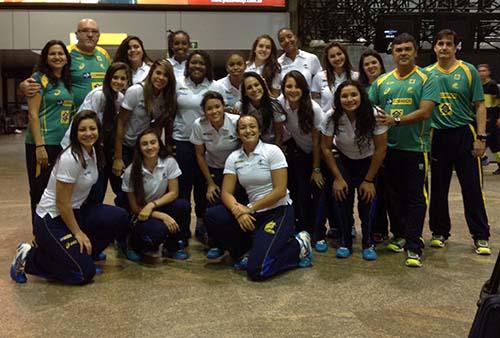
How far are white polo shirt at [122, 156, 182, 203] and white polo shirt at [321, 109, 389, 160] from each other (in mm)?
1139

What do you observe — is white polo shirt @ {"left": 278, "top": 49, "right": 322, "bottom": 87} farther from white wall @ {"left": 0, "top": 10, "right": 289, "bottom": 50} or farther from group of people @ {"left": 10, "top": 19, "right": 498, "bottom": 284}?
white wall @ {"left": 0, "top": 10, "right": 289, "bottom": 50}

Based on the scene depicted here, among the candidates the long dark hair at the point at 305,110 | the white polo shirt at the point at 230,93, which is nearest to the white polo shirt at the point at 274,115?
the long dark hair at the point at 305,110

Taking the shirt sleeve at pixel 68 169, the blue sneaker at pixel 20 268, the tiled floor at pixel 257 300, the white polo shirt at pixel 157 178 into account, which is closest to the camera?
the tiled floor at pixel 257 300

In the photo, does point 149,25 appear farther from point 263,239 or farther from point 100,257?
point 263,239

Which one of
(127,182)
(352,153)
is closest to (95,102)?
(127,182)

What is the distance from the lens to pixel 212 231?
388 centimetres

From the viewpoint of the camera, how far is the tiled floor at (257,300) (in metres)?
2.81

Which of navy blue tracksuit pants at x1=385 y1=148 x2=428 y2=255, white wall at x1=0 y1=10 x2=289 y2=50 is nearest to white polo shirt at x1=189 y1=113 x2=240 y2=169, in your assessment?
navy blue tracksuit pants at x1=385 y1=148 x2=428 y2=255

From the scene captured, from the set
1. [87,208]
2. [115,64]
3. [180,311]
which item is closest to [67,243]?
[87,208]

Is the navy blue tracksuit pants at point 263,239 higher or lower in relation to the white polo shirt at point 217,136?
lower

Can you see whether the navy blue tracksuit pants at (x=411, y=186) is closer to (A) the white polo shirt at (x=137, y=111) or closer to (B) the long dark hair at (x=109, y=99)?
(A) the white polo shirt at (x=137, y=111)

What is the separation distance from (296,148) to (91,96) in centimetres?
160

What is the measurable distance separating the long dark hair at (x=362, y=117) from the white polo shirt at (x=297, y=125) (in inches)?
6.5

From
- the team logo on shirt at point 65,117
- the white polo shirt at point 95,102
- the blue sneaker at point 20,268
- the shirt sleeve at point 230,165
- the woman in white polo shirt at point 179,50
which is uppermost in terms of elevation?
the woman in white polo shirt at point 179,50
